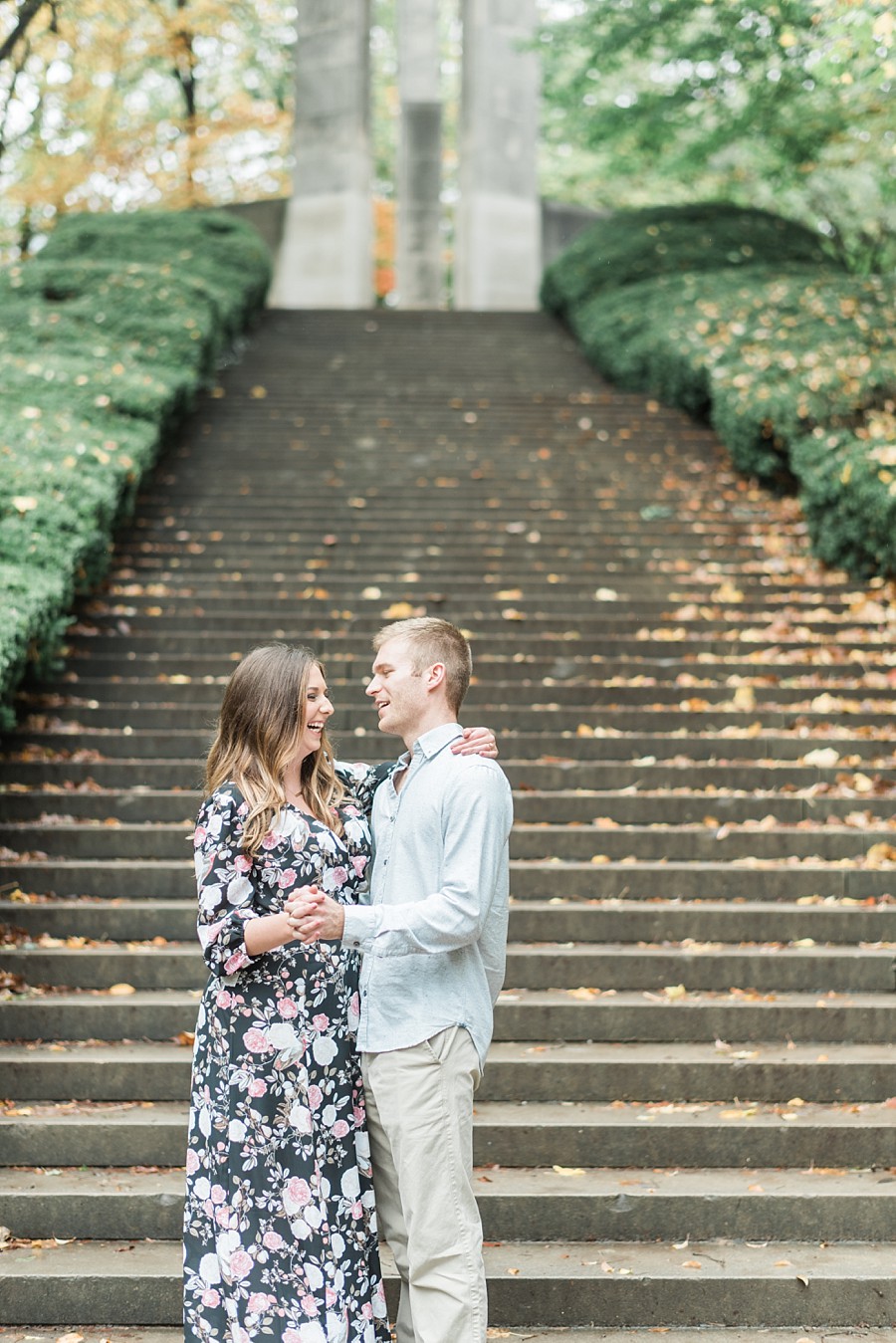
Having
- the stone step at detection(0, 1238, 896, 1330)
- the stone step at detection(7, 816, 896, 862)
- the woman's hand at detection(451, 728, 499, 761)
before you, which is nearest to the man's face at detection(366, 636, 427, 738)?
the woman's hand at detection(451, 728, 499, 761)

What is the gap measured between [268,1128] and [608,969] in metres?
2.46

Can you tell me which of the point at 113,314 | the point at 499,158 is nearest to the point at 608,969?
the point at 113,314

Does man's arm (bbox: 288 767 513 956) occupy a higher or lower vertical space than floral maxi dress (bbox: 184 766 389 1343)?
higher

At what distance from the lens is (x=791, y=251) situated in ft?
49.3

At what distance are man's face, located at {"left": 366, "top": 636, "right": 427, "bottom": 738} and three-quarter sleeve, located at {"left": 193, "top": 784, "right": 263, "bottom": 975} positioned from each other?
0.37m

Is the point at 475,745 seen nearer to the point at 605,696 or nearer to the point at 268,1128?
the point at 268,1128

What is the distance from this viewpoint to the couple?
8.94 ft

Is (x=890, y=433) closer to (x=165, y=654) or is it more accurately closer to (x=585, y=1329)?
(x=165, y=654)

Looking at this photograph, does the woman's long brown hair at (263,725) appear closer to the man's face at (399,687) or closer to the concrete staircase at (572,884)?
the man's face at (399,687)

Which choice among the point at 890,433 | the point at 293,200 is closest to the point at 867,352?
the point at 890,433

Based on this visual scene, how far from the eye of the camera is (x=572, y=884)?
558cm

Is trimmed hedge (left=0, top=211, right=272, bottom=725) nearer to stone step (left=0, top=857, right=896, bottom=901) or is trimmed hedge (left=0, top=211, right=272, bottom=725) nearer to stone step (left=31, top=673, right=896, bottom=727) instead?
stone step (left=31, top=673, right=896, bottom=727)

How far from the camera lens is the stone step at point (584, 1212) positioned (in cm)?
397

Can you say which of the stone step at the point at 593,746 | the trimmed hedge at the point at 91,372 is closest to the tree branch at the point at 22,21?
the trimmed hedge at the point at 91,372
